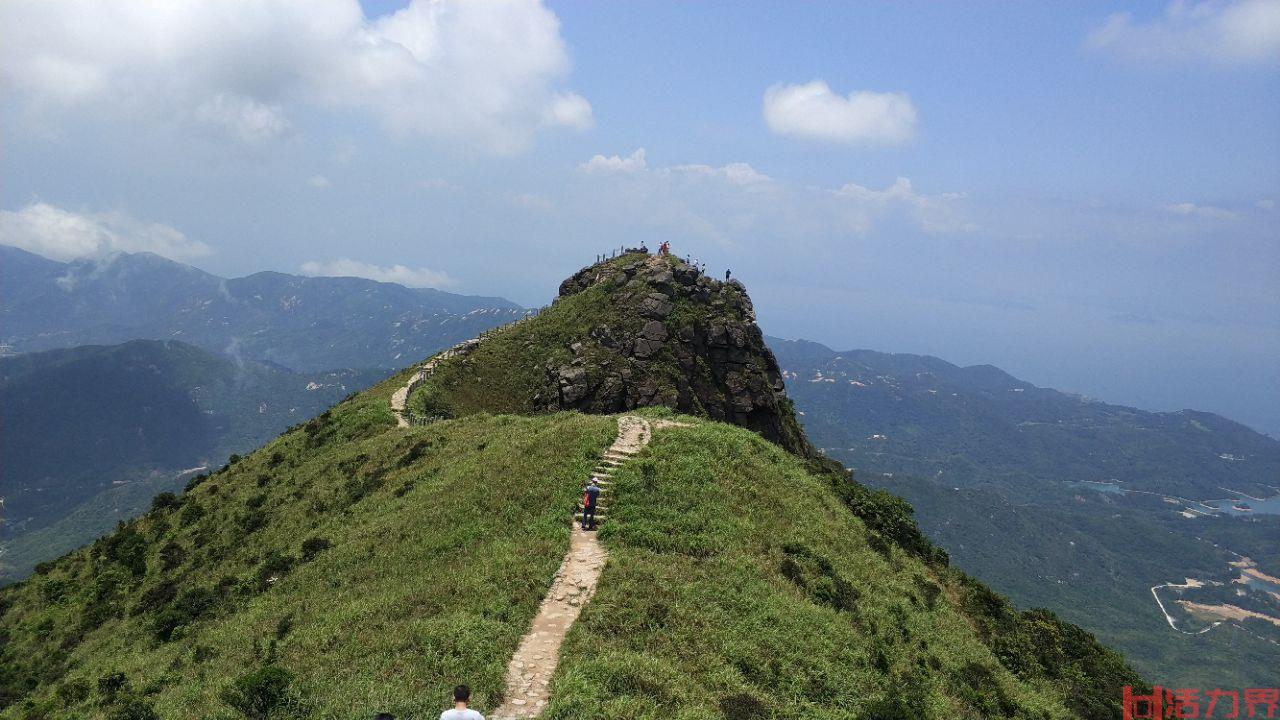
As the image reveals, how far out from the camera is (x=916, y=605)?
111ft

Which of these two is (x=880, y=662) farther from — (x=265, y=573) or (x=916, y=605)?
(x=265, y=573)

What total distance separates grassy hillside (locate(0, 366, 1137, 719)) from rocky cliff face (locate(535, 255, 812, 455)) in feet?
112

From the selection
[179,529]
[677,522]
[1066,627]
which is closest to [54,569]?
[179,529]

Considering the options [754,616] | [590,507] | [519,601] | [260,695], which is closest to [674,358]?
[590,507]

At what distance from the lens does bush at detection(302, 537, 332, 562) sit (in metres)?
35.7

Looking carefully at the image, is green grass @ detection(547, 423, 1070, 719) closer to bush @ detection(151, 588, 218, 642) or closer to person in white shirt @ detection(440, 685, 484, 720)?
person in white shirt @ detection(440, 685, 484, 720)

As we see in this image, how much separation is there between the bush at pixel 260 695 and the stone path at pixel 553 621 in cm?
757

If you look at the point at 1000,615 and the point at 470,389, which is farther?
the point at 470,389

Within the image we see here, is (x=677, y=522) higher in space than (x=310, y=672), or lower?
higher

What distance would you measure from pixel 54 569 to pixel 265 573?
140 feet

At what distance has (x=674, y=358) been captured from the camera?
9125 cm

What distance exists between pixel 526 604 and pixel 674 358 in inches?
2703

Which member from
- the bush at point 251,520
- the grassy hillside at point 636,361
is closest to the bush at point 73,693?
the bush at point 251,520

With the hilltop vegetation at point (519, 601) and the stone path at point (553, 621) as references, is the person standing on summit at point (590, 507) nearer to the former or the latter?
the stone path at point (553, 621)
